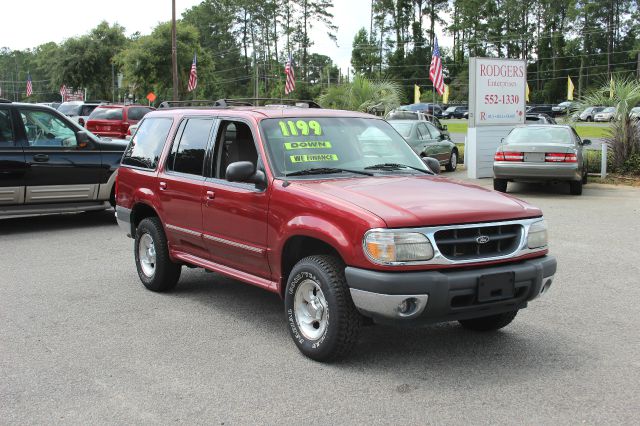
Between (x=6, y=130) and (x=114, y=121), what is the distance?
15500mm

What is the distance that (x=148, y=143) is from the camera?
739 centimetres

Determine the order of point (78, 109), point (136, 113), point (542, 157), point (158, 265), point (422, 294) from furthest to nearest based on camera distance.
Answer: point (78, 109) → point (136, 113) → point (542, 157) → point (158, 265) → point (422, 294)

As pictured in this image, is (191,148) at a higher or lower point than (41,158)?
higher

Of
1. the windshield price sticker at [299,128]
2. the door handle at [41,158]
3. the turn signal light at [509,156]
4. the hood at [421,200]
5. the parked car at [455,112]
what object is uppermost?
the parked car at [455,112]

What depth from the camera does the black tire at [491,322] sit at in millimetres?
5578

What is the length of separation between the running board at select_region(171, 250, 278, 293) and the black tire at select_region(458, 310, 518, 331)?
163 cm

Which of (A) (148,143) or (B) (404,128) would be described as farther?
(B) (404,128)

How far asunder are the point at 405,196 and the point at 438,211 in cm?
34

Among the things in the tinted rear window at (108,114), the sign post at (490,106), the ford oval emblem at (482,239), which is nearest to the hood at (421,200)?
the ford oval emblem at (482,239)

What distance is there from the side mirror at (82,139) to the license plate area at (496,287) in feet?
28.3

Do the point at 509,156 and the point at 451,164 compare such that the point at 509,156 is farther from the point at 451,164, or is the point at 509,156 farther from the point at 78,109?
the point at 78,109

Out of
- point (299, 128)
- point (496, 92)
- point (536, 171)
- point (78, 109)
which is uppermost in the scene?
point (78, 109)

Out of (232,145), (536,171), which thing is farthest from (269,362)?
(536,171)

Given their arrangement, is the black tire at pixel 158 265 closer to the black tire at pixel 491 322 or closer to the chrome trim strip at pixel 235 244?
the chrome trim strip at pixel 235 244
